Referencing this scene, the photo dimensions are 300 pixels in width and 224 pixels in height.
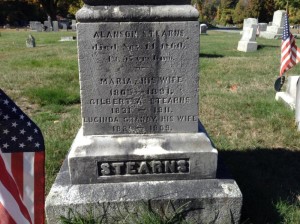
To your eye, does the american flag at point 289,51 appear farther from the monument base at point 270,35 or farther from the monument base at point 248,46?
the monument base at point 270,35

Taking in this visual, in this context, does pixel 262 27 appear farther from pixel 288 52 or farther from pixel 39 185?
pixel 39 185

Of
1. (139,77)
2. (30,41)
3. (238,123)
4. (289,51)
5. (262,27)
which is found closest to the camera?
(139,77)

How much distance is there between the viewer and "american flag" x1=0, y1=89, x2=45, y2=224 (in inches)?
78.5

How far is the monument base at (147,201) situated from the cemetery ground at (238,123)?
0.33 meters

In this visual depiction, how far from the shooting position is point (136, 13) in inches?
103

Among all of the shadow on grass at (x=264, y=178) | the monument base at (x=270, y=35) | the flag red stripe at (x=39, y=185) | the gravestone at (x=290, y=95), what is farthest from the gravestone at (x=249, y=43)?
the flag red stripe at (x=39, y=185)

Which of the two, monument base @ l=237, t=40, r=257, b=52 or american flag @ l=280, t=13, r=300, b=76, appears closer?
american flag @ l=280, t=13, r=300, b=76

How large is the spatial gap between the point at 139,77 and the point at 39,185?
46.3 inches

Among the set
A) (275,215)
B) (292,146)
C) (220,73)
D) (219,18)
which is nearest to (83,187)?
(275,215)

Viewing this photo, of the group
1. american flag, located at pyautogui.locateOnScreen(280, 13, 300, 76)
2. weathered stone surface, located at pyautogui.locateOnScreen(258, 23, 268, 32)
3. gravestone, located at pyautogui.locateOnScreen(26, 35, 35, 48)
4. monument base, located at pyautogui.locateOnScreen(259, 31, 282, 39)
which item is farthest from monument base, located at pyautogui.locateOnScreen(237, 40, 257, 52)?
weathered stone surface, located at pyautogui.locateOnScreen(258, 23, 268, 32)

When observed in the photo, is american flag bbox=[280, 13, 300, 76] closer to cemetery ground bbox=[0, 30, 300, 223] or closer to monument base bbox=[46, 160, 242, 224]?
cemetery ground bbox=[0, 30, 300, 223]

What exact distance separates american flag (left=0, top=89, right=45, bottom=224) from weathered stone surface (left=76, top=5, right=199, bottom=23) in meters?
0.97

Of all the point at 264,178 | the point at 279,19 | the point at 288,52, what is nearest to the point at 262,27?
the point at 279,19

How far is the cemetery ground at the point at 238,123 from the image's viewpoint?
3285mm
